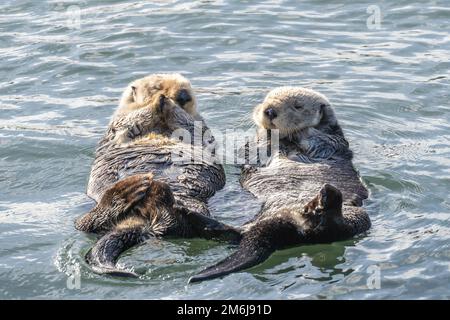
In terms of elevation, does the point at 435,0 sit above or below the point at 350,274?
above

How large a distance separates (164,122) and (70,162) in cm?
92

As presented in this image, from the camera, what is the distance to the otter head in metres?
6.83

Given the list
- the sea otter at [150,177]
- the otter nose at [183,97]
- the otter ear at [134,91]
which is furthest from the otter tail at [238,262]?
the otter ear at [134,91]

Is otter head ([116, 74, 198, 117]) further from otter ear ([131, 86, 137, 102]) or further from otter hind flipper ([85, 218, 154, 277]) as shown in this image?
otter hind flipper ([85, 218, 154, 277])

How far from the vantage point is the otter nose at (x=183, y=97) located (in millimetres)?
6828

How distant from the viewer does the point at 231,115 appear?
8.12m

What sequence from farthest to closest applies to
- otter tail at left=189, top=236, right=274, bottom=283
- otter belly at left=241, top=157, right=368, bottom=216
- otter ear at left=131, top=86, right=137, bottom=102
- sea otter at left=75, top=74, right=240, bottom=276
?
otter ear at left=131, top=86, right=137, bottom=102 → otter belly at left=241, top=157, right=368, bottom=216 → sea otter at left=75, top=74, right=240, bottom=276 → otter tail at left=189, top=236, right=274, bottom=283

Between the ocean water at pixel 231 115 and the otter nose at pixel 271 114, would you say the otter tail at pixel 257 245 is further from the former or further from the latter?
the otter nose at pixel 271 114

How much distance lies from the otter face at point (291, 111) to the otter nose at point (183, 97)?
57 cm

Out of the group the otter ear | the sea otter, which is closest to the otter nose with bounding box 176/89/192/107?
the sea otter

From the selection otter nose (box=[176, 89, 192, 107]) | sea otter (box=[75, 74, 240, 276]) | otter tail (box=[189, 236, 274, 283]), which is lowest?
otter tail (box=[189, 236, 274, 283])
